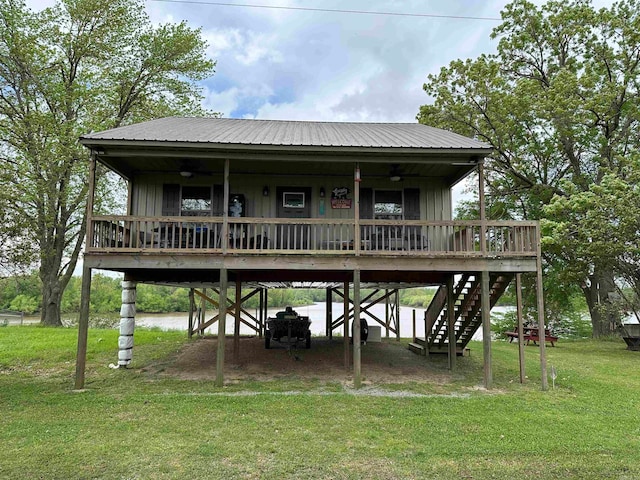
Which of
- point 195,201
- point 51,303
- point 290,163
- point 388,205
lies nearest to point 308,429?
point 388,205

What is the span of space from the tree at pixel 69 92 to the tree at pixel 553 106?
14554mm

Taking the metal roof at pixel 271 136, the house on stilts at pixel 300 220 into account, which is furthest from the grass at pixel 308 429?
the metal roof at pixel 271 136

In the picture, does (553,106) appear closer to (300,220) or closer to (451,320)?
(451,320)

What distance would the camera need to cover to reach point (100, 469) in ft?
16.0

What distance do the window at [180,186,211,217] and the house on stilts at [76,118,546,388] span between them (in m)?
0.03

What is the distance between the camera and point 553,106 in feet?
56.9

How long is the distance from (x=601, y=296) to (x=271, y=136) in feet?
56.6

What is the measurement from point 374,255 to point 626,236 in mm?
9875

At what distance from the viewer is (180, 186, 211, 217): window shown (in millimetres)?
11148

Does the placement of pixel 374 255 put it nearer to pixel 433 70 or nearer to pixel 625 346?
pixel 625 346

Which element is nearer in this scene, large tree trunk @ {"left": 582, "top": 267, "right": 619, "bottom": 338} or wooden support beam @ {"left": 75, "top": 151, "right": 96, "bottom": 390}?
wooden support beam @ {"left": 75, "top": 151, "right": 96, "bottom": 390}

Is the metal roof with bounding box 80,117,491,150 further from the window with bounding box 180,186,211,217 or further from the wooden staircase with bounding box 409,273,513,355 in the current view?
the wooden staircase with bounding box 409,273,513,355

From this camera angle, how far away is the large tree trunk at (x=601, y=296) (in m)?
18.1

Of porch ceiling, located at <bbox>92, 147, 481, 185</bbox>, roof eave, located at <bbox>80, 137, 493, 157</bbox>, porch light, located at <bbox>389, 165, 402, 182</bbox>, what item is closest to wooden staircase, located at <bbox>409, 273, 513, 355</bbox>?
porch ceiling, located at <bbox>92, 147, 481, 185</bbox>
